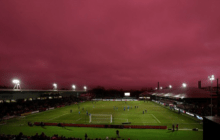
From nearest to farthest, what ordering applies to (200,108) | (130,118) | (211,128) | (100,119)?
(211,128), (100,119), (130,118), (200,108)

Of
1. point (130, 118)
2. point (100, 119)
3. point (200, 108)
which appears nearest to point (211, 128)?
point (100, 119)

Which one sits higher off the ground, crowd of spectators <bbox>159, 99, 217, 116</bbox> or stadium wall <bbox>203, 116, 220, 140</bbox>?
stadium wall <bbox>203, 116, 220, 140</bbox>

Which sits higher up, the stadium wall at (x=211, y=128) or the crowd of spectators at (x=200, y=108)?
the stadium wall at (x=211, y=128)

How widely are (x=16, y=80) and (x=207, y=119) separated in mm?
51848

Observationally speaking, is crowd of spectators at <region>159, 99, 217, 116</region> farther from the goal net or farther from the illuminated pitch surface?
the goal net

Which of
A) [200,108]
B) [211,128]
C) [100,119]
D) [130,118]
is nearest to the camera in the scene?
[211,128]

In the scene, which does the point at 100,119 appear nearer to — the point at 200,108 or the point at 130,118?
the point at 130,118

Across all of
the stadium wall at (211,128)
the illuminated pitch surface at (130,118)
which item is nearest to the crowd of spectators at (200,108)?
the illuminated pitch surface at (130,118)

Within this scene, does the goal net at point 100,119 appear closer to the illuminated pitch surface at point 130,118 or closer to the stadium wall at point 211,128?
the illuminated pitch surface at point 130,118

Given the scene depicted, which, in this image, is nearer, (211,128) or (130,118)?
(211,128)

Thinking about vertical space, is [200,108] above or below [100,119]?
above

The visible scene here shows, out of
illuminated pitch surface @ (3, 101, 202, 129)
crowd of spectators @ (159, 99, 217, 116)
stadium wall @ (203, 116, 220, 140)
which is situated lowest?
illuminated pitch surface @ (3, 101, 202, 129)

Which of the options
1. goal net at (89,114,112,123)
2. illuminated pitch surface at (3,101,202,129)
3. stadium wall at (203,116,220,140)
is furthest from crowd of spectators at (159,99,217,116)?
stadium wall at (203,116,220,140)

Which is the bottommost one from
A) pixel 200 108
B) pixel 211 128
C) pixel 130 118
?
pixel 130 118
